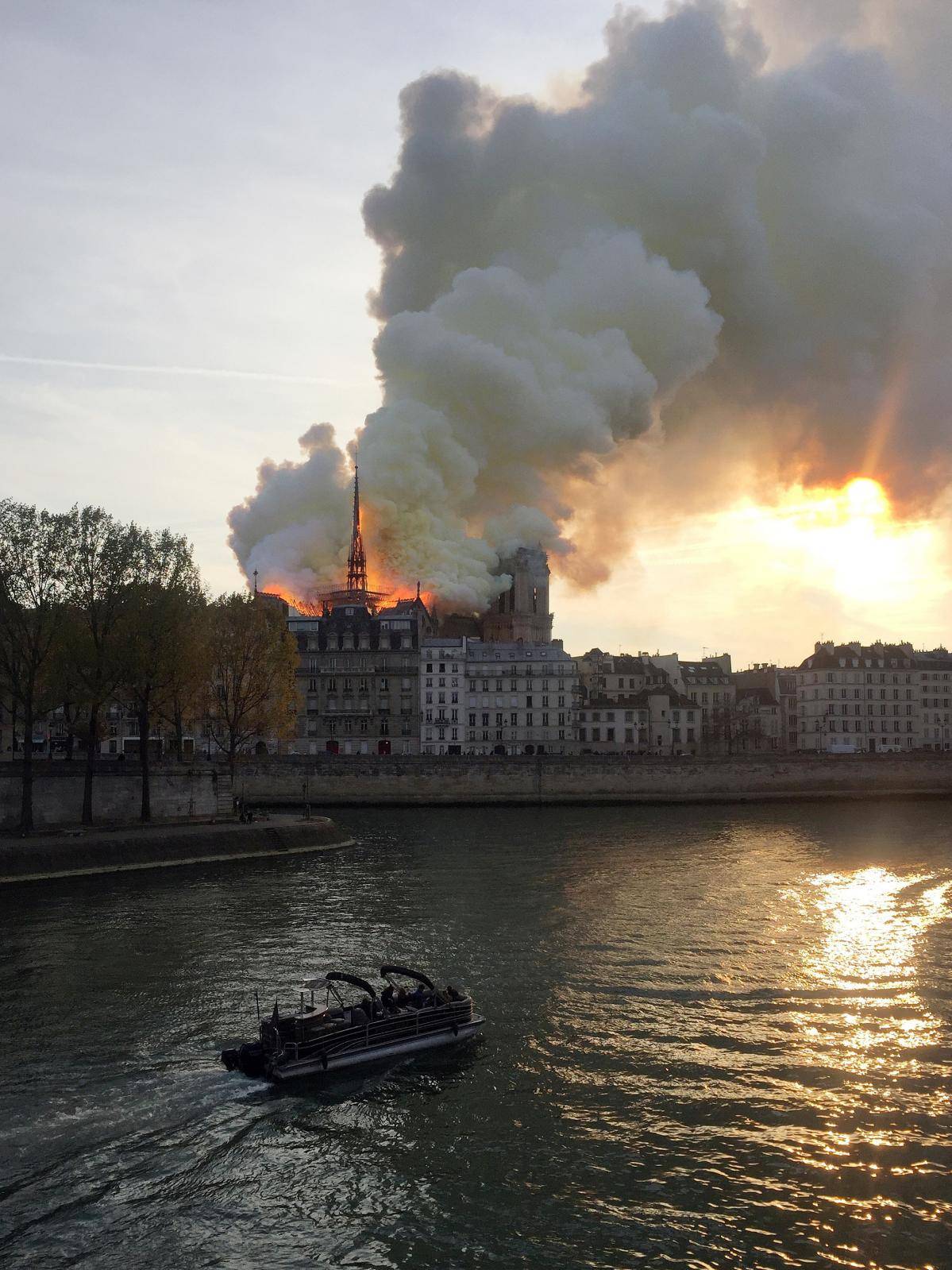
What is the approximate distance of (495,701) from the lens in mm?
145750

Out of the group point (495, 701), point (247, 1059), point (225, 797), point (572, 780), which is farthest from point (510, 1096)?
point (495, 701)

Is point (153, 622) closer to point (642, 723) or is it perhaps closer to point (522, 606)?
point (642, 723)

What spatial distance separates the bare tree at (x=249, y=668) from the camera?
84750 millimetres

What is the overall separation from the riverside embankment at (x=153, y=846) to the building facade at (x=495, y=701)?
6823 centimetres

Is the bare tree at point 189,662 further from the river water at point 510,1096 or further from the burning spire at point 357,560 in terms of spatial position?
the burning spire at point 357,560

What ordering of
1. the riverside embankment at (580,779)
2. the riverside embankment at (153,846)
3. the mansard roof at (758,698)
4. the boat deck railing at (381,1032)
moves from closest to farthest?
1. the boat deck railing at (381,1032)
2. the riverside embankment at (153,846)
3. the riverside embankment at (580,779)
4. the mansard roof at (758,698)

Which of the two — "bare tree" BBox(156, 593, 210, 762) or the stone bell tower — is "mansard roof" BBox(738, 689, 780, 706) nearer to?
the stone bell tower

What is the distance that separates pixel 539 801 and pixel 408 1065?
86756mm

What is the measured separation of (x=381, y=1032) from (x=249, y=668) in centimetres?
5924

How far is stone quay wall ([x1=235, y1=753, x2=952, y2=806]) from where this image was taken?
111062 millimetres

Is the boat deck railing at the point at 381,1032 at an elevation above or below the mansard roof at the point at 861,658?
below

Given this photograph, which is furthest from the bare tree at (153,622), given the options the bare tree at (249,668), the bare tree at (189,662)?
the bare tree at (249,668)

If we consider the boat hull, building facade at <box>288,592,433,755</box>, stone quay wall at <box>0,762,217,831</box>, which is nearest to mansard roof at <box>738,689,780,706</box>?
building facade at <box>288,592,433,755</box>

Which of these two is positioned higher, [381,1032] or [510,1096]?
[381,1032]
